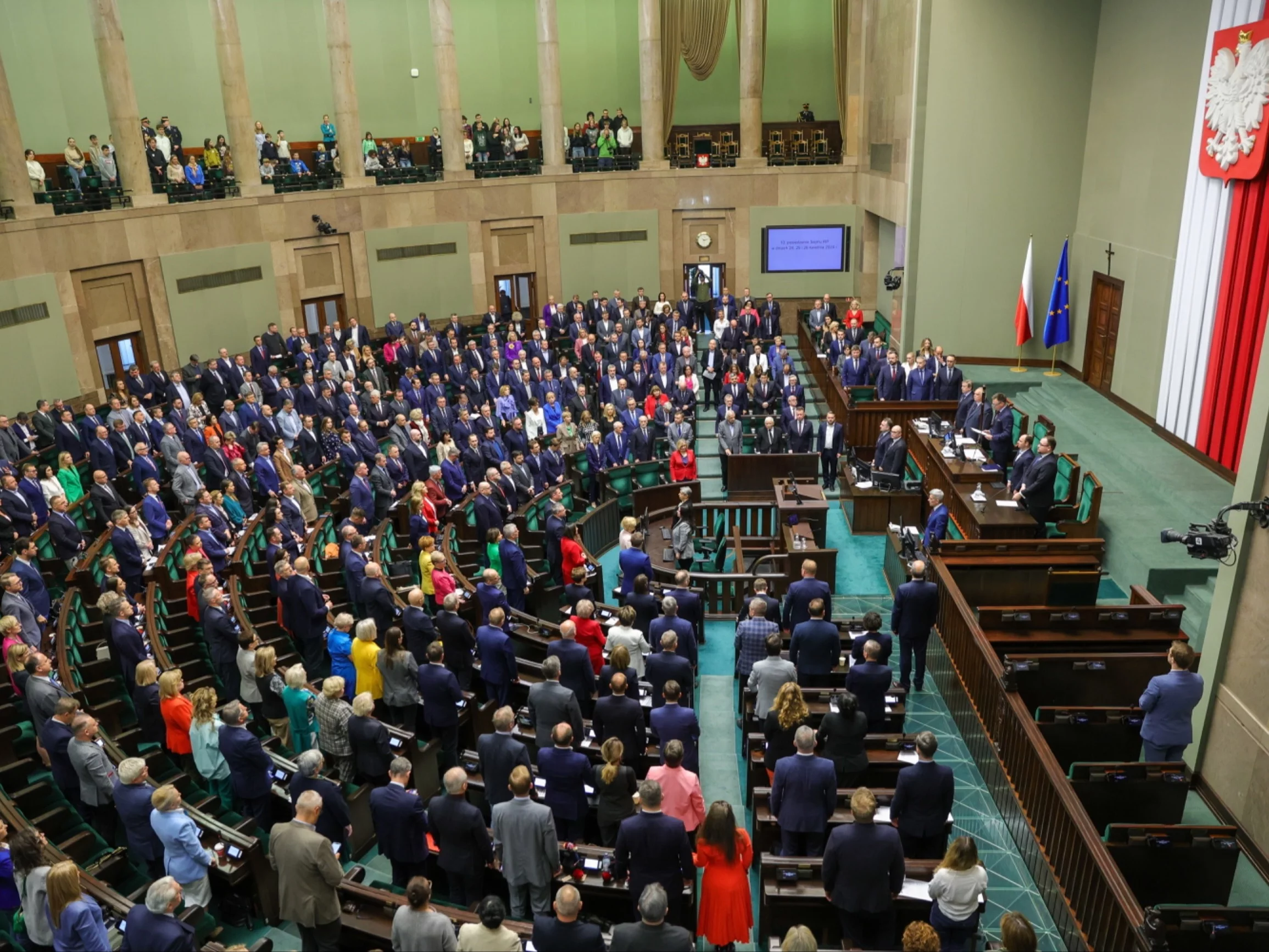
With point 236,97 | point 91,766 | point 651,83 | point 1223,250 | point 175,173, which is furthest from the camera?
point 651,83

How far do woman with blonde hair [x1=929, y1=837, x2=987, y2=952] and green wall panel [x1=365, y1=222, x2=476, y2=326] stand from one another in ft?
64.0

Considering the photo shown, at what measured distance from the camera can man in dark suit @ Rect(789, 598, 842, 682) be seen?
806 centimetres

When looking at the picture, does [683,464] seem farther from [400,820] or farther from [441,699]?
[400,820]

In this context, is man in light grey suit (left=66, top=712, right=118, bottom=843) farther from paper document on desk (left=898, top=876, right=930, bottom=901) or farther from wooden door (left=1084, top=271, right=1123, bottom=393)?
wooden door (left=1084, top=271, right=1123, bottom=393)

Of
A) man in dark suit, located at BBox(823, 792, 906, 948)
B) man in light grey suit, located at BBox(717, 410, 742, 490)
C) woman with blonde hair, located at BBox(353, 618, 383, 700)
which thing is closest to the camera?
man in dark suit, located at BBox(823, 792, 906, 948)

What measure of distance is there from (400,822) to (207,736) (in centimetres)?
175

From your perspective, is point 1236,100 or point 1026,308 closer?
point 1236,100

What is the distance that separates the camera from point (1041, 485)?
10.7m

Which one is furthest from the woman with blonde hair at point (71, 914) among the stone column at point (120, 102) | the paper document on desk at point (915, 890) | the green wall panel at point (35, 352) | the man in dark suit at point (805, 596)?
the stone column at point (120, 102)

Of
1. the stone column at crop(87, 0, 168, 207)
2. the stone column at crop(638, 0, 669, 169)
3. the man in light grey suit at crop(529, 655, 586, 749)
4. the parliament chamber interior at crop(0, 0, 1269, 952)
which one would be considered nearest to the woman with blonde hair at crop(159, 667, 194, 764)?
the parliament chamber interior at crop(0, 0, 1269, 952)

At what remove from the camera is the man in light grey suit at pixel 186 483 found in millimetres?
12289

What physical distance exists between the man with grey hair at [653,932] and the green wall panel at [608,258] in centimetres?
2105

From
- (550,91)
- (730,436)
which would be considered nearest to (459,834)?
(730,436)

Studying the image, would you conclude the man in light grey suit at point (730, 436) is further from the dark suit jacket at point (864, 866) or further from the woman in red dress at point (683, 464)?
the dark suit jacket at point (864, 866)
